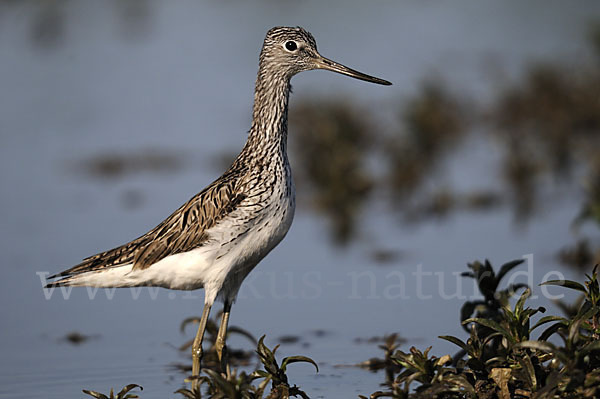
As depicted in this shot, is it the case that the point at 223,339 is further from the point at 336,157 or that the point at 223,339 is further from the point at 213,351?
the point at 336,157

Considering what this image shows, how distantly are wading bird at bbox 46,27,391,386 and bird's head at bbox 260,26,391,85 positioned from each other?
0.5 inches

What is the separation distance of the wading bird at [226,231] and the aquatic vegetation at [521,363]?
59.2 inches

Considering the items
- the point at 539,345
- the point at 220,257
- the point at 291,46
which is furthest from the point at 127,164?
the point at 539,345

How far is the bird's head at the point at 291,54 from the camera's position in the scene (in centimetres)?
759

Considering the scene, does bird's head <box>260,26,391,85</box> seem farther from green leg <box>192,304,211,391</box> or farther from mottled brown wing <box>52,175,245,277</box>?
green leg <box>192,304,211,391</box>

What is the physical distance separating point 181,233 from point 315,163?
224 inches

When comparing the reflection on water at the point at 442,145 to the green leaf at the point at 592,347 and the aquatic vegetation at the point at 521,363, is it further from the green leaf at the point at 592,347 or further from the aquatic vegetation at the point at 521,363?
the green leaf at the point at 592,347

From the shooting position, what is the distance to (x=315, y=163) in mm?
12750

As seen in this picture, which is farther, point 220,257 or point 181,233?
point 181,233

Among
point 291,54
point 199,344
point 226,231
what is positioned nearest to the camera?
point 226,231

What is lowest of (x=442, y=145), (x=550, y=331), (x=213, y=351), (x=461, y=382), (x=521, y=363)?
(x=461, y=382)

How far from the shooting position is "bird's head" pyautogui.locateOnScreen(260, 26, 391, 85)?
24.9 feet

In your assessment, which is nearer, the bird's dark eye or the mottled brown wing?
the mottled brown wing

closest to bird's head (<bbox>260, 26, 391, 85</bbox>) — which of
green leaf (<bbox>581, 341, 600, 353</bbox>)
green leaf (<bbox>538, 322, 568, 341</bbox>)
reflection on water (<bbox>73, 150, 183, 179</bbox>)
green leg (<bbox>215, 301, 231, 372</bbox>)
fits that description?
green leg (<bbox>215, 301, 231, 372</bbox>)
